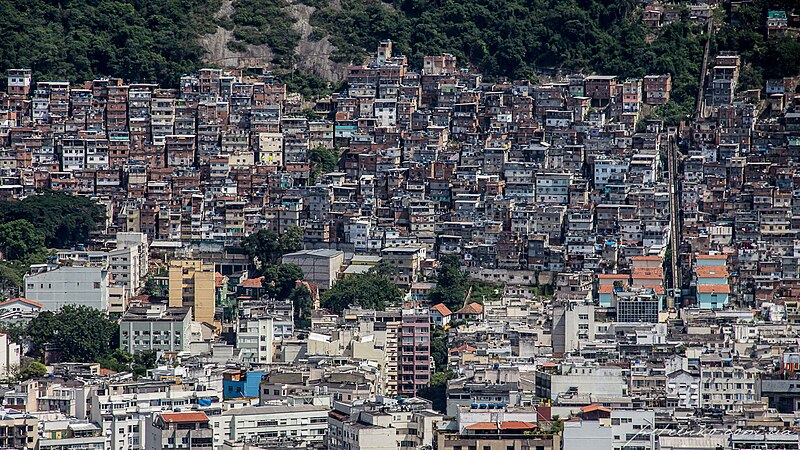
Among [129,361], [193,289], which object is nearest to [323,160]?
[193,289]

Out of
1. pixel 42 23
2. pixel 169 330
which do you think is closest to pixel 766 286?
pixel 169 330

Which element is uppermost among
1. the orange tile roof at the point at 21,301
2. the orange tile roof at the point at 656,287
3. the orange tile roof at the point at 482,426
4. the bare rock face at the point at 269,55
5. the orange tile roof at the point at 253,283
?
the bare rock face at the point at 269,55

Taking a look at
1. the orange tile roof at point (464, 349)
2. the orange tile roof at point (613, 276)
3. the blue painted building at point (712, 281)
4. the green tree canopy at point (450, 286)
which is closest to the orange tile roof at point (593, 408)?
the orange tile roof at point (464, 349)

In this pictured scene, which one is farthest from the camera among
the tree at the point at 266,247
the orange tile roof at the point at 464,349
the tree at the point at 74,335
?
the tree at the point at 266,247

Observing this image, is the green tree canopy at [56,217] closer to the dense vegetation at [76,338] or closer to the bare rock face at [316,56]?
the dense vegetation at [76,338]

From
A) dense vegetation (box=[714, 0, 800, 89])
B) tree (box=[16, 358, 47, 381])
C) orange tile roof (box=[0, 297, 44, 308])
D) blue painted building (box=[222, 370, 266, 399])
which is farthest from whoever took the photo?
dense vegetation (box=[714, 0, 800, 89])

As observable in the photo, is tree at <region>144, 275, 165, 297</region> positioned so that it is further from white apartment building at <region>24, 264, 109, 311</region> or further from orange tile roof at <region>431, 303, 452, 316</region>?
orange tile roof at <region>431, 303, 452, 316</region>

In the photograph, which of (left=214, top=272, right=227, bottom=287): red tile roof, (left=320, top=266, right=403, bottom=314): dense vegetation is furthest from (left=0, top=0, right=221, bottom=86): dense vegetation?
(left=320, top=266, right=403, bottom=314): dense vegetation
